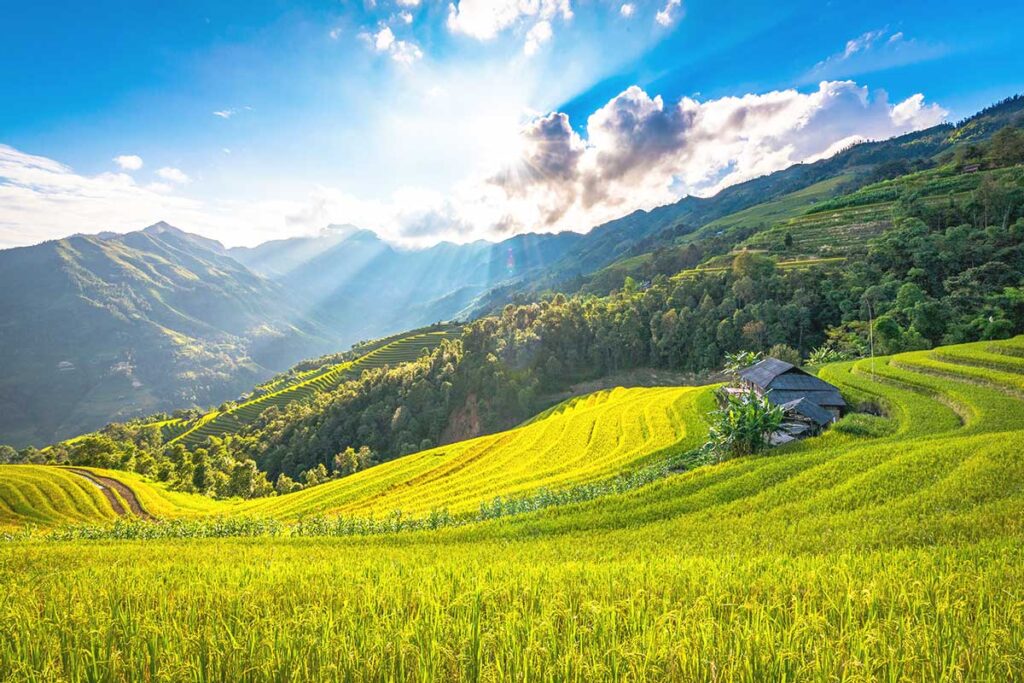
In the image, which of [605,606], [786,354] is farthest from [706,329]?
[605,606]

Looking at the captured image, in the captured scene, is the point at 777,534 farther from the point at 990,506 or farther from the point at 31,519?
the point at 31,519

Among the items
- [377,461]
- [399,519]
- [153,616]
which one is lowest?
[377,461]

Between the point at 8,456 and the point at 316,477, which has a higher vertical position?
the point at 8,456

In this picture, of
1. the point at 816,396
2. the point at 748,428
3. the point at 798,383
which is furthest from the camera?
the point at 798,383

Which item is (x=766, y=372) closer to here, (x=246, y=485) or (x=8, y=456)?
(x=246, y=485)

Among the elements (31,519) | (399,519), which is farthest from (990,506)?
(31,519)

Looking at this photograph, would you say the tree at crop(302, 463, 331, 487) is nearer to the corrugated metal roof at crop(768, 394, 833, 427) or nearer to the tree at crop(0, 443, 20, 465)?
the corrugated metal roof at crop(768, 394, 833, 427)

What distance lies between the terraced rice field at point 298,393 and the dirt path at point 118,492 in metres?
76.3

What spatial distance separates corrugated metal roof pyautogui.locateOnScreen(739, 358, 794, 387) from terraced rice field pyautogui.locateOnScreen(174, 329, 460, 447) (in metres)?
113

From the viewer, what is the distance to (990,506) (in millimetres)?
9836

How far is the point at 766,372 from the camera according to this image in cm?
3962

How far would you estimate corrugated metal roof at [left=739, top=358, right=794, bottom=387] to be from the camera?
37819 mm

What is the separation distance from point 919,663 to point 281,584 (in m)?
5.77

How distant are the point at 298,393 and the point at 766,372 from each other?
134 metres
